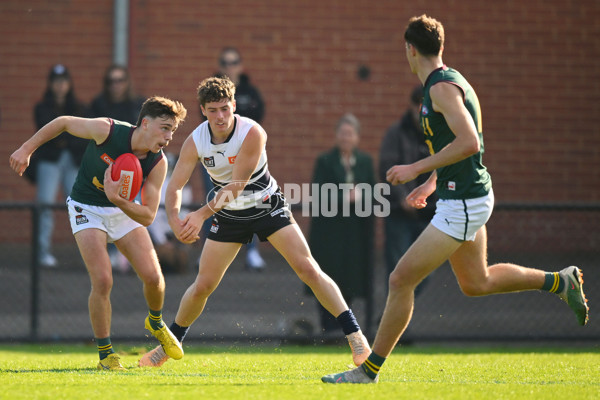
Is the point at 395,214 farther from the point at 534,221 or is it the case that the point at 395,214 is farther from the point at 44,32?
the point at 44,32

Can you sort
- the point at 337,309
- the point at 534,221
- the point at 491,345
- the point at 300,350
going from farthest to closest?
1. the point at 534,221
2. the point at 491,345
3. the point at 300,350
4. the point at 337,309

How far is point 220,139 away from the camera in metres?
6.69

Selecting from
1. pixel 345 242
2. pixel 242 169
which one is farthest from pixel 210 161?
pixel 345 242

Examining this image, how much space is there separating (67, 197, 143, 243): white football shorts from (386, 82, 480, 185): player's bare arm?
2.18 m

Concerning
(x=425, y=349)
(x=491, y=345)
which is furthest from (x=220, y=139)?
(x=491, y=345)

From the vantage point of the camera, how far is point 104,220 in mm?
6914

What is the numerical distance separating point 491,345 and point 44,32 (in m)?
7.67

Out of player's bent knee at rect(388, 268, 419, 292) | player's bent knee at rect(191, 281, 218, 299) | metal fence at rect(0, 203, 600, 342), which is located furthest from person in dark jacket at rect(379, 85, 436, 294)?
player's bent knee at rect(388, 268, 419, 292)

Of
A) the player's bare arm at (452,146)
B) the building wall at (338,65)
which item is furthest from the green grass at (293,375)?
the building wall at (338,65)

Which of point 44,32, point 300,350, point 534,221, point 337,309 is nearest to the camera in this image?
point 337,309

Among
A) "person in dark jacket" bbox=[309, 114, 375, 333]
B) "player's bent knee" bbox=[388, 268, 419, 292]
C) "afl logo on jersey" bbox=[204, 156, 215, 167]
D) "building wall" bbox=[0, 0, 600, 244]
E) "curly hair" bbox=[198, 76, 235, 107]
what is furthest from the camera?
"building wall" bbox=[0, 0, 600, 244]

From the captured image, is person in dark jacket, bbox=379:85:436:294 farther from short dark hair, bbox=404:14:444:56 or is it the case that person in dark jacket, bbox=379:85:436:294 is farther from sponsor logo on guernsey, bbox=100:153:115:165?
sponsor logo on guernsey, bbox=100:153:115:165

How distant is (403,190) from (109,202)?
12.4 ft

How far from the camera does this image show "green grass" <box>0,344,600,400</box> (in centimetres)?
577
